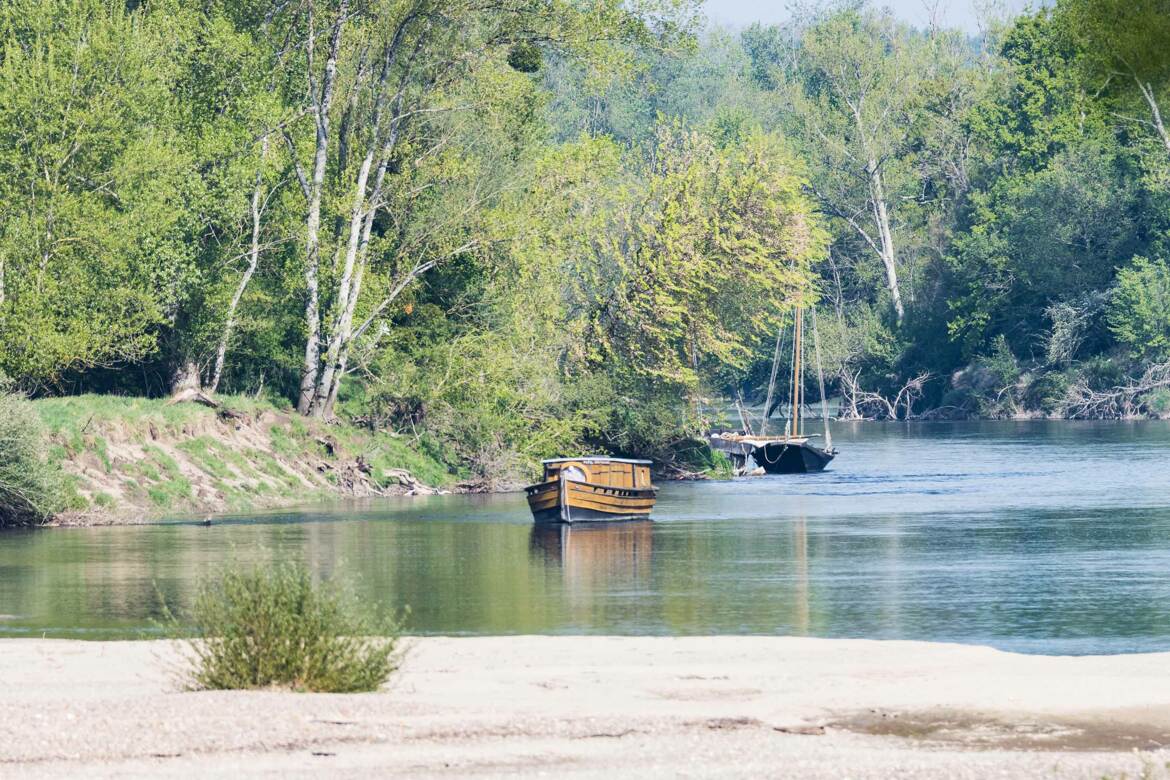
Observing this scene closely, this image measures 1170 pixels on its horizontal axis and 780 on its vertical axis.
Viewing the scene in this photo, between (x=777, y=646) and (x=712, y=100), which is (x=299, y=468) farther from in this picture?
(x=712, y=100)

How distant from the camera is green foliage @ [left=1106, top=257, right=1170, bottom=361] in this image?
109 m

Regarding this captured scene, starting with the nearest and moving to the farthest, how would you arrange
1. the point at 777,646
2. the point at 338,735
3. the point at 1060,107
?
the point at 338,735
the point at 777,646
the point at 1060,107

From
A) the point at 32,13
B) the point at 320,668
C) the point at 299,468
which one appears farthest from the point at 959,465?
the point at 320,668

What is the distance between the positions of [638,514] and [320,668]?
36471 millimetres

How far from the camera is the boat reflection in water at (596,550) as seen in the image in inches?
1674

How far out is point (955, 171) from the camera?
13225cm

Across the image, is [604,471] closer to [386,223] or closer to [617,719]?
[386,223]

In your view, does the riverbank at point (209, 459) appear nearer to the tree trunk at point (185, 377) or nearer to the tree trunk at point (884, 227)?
the tree trunk at point (185, 377)

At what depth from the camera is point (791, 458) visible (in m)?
84.2

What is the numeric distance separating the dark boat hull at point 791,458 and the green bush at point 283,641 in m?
62.0

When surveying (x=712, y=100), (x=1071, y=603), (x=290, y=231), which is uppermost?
(x=712, y=100)

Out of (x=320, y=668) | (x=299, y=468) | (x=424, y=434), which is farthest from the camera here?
(x=424, y=434)

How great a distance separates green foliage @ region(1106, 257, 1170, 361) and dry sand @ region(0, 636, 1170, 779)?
280 feet

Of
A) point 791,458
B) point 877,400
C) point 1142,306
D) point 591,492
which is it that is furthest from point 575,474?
point 877,400
